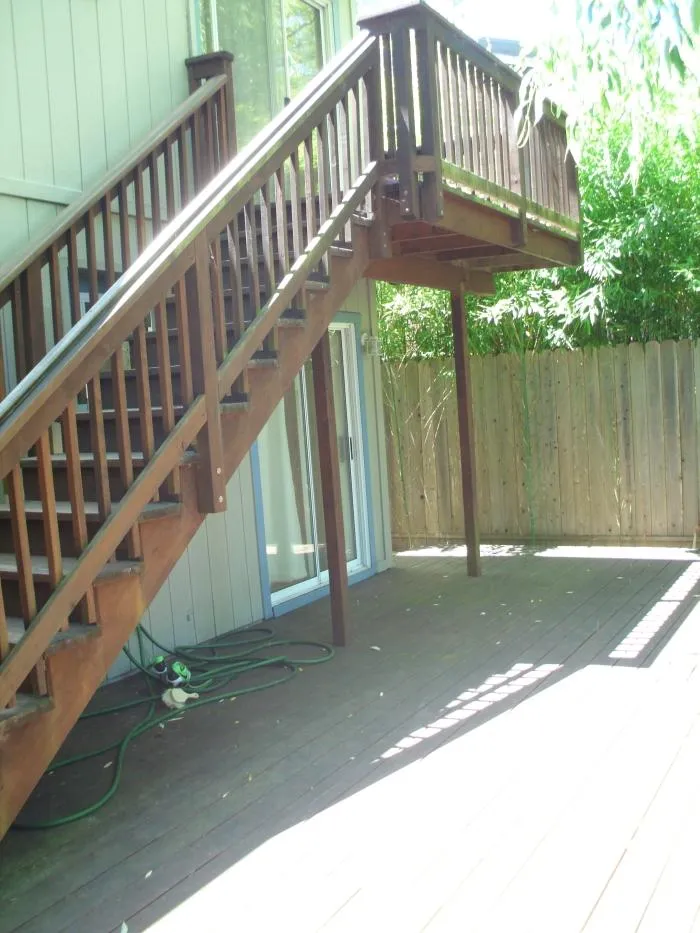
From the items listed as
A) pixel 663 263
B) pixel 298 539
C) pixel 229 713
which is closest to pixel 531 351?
pixel 663 263

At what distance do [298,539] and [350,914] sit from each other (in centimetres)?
404

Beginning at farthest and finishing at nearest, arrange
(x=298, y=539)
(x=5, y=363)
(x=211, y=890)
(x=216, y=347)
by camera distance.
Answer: (x=298, y=539) → (x=5, y=363) → (x=216, y=347) → (x=211, y=890)

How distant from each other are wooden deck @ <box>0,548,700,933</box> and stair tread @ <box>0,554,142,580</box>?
853 mm

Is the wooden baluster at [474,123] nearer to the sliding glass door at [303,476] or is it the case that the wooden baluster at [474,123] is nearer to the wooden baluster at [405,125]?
the wooden baluster at [405,125]

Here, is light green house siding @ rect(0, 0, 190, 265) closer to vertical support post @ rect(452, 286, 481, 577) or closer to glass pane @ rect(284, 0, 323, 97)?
glass pane @ rect(284, 0, 323, 97)

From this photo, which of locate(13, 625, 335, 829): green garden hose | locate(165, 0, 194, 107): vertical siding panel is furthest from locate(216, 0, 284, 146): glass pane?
locate(13, 625, 335, 829): green garden hose

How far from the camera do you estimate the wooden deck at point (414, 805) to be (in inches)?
96.5

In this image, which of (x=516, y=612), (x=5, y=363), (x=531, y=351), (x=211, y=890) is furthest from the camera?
(x=531, y=351)

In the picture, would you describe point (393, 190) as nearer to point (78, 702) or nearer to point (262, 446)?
point (262, 446)

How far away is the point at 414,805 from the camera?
3.06 meters

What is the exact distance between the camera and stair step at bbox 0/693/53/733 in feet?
8.30

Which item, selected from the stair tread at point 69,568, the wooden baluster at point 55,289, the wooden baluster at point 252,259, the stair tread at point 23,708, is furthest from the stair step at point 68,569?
the wooden baluster at point 55,289

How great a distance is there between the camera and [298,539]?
20.9 ft

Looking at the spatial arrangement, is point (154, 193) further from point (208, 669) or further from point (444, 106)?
point (208, 669)
